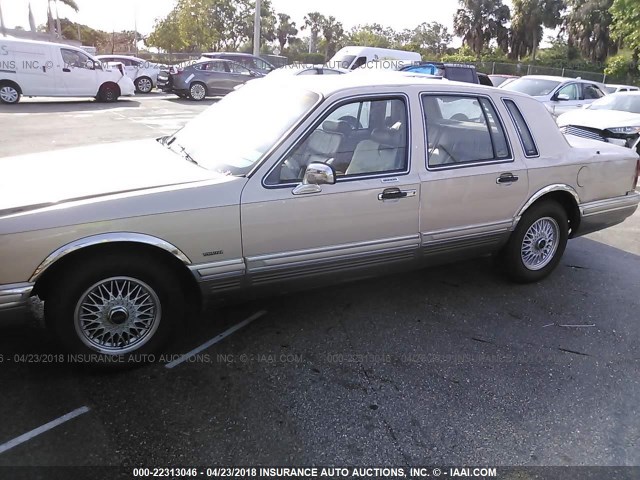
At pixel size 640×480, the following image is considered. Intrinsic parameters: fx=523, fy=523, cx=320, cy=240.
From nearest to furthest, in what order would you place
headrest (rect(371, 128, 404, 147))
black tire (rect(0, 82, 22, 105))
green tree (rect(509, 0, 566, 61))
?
headrest (rect(371, 128, 404, 147))
black tire (rect(0, 82, 22, 105))
green tree (rect(509, 0, 566, 61))

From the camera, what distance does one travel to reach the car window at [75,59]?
16422mm

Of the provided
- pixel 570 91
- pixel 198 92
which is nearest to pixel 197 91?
pixel 198 92

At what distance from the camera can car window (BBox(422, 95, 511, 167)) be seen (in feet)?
12.6

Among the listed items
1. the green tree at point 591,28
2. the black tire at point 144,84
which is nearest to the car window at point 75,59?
the black tire at point 144,84

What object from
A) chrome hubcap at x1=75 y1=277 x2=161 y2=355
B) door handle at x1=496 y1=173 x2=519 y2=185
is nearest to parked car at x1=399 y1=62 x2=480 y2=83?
door handle at x1=496 y1=173 x2=519 y2=185

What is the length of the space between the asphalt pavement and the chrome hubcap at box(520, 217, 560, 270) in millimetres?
250

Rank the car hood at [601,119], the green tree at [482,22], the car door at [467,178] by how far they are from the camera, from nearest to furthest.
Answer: the car door at [467,178] < the car hood at [601,119] < the green tree at [482,22]

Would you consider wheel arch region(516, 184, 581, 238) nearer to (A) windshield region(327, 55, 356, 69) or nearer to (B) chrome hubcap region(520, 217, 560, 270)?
(B) chrome hubcap region(520, 217, 560, 270)

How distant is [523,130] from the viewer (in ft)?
14.0

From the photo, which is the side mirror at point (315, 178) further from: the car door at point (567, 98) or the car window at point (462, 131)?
the car door at point (567, 98)

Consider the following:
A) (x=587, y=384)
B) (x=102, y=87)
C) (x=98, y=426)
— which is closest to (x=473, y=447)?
(x=587, y=384)

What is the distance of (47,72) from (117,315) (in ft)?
52.7

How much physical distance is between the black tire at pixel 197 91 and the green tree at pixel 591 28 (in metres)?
35.9

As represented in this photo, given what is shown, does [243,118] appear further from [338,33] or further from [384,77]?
[338,33]
